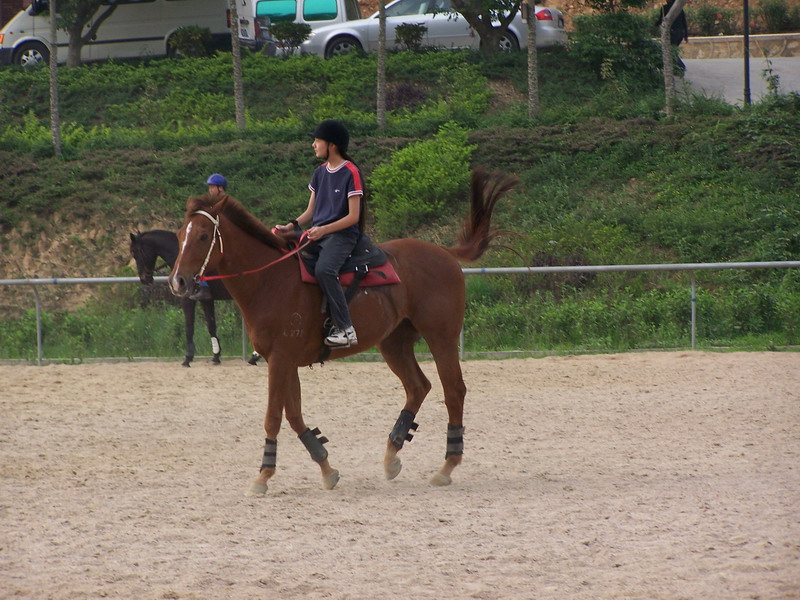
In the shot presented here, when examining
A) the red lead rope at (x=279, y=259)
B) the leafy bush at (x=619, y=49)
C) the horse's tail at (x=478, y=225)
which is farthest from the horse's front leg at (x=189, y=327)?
the leafy bush at (x=619, y=49)

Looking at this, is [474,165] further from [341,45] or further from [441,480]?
[441,480]

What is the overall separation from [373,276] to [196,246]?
139cm

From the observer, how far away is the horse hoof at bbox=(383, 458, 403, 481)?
7.63 metres

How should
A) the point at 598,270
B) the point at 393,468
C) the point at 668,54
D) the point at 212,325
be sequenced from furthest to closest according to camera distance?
1. the point at 668,54
2. the point at 212,325
3. the point at 598,270
4. the point at 393,468

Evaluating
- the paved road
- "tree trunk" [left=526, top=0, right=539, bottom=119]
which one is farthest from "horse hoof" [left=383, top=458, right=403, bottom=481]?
the paved road

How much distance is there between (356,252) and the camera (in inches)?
303

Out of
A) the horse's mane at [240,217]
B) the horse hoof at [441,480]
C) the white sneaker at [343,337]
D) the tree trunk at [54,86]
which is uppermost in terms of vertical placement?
the tree trunk at [54,86]

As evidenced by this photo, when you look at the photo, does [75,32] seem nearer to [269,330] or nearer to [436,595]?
[269,330]

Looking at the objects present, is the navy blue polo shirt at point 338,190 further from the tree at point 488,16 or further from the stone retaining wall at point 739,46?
the stone retaining wall at point 739,46

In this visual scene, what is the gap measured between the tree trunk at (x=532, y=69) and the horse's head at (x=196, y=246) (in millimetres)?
17917

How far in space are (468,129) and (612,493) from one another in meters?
18.0

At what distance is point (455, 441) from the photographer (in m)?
7.79

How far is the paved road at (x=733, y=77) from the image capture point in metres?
26.9

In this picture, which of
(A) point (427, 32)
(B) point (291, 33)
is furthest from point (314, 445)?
(B) point (291, 33)
